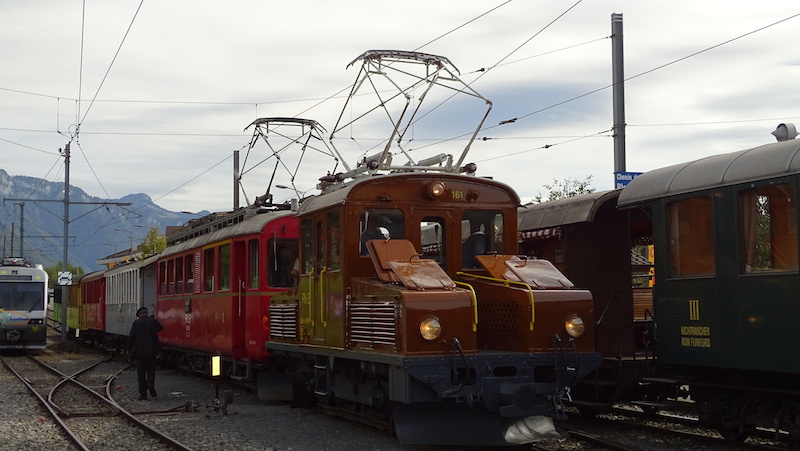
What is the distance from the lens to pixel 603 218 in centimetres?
1288

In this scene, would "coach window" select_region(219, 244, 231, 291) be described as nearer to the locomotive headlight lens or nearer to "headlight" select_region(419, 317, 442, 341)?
the locomotive headlight lens

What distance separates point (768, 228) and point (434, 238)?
3702 mm

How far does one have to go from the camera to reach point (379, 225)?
10.8m

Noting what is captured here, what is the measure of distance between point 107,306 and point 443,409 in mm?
24835

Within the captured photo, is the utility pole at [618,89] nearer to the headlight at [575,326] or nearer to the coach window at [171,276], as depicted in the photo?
the headlight at [575,326]

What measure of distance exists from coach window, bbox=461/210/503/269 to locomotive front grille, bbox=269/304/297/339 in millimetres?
2941

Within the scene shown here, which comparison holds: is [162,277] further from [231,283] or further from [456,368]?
[456,368]

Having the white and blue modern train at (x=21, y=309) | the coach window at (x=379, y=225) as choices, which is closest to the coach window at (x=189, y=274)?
the coach window at (x=379, y=225)

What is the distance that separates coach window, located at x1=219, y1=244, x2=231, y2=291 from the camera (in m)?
16.6

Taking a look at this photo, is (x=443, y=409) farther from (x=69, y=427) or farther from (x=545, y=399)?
(x=69, y=427)

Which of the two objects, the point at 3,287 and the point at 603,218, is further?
the point at 3,287

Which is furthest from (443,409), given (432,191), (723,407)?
(723,407)

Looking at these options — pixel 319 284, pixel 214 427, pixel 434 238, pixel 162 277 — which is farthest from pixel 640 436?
pixel 162 277

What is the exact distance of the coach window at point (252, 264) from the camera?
15.6 metres
